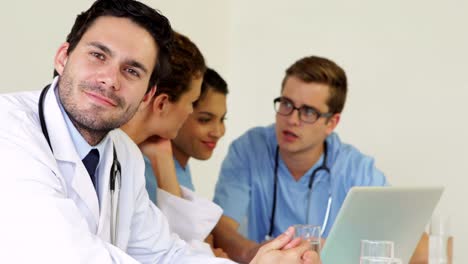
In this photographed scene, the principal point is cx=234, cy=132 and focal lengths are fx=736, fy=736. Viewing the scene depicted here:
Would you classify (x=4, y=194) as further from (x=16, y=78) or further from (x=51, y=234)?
(x=16, y=78)

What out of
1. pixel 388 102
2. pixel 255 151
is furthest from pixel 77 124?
pixel 388 102

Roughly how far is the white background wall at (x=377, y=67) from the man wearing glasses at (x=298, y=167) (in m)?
0.91

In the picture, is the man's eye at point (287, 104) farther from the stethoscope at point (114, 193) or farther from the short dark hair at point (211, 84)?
the stethoscope at point (114, 193)

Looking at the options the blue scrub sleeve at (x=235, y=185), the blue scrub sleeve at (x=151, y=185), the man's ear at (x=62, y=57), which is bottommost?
the blue scrub sleeve at (x=235, y=185)

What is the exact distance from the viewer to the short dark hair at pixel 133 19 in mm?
1724

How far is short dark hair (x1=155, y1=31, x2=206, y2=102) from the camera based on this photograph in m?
2.22

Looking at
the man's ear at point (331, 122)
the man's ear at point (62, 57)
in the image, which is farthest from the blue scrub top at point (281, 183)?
the man's ear at point (62, 57)

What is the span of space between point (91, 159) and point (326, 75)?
4.96 ft

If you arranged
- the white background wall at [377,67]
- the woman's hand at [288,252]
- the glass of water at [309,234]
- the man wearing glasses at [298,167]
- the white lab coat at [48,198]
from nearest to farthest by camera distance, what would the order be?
the white lab coat at [48,198] → the woman's hand at [288,252] → the glass of water at [309,234] → the man wearing glasses at [298,167] → the white background wall at [377,67]

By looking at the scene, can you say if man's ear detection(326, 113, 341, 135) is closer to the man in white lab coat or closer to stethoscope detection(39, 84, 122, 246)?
the man in white lab coat

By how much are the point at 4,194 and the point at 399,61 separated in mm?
2918

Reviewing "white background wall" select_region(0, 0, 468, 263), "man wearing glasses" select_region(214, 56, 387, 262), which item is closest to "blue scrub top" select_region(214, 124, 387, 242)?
"man wearing glasses" select_region(214, 56, 387, 262)

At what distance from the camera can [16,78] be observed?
2791 mm

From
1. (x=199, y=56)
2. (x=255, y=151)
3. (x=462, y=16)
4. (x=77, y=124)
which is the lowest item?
(x=255, y=151)
